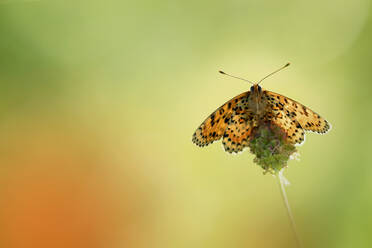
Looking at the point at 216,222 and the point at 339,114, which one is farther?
the point at 339,114

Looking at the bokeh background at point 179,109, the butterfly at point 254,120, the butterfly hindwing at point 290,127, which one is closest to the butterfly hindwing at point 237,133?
the butterfly at point 254,120

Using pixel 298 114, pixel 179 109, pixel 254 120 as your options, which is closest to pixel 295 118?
pixel 298 114

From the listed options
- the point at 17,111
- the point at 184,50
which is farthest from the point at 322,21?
the point at 17,111

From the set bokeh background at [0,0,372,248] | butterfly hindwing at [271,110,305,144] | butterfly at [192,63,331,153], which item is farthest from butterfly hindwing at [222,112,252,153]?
bokeh background at [0,0,372,248]

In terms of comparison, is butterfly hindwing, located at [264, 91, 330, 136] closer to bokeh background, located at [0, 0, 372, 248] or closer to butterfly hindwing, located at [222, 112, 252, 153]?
butterfly hindwing, located at [222, 112, 252, 153]

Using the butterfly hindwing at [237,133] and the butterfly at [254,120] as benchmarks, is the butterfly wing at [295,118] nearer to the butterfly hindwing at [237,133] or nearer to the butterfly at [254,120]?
the butterfly at [254,120]

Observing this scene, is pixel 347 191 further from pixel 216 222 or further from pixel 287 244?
pixel 216 222
